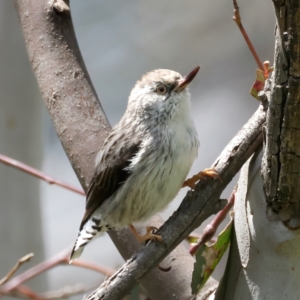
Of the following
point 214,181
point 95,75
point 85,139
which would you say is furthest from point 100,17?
point 214,181

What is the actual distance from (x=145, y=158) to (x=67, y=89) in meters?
0.62

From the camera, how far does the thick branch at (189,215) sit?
4.57ft

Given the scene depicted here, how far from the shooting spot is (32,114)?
3.80 m

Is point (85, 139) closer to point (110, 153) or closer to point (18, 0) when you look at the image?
point (110, 153)

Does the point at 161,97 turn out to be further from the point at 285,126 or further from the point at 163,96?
the point at 285,126

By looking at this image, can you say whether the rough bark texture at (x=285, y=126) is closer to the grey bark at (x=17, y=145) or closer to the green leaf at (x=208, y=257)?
the green leaf at (x=208, y=257)

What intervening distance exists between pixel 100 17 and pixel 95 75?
0.48 metres

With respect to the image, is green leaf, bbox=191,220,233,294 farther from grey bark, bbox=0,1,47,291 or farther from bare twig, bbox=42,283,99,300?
grey bark, bbox=0,1,47,291

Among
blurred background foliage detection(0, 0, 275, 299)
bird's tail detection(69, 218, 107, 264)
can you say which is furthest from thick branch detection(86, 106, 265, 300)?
blurred background foliage detection(0, 0, 275, 299)

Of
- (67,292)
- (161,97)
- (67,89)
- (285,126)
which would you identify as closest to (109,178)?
(161,97)

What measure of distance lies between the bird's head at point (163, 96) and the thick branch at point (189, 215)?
0.44 metres

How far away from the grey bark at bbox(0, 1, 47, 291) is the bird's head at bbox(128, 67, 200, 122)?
204cm

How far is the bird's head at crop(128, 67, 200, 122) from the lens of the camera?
184 cm

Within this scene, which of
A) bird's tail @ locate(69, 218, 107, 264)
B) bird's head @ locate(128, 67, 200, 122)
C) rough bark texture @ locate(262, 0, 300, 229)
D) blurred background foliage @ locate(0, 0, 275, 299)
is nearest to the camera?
rough bark texture @ locate(262, 0, 300, 229)
